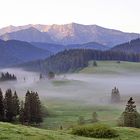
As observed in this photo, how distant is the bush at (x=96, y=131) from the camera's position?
42.5 m

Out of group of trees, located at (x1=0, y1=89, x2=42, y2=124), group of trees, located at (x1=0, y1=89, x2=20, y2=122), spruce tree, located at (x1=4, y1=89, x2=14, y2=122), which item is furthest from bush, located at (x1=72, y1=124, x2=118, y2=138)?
spruce tree, located at (x1=4, y1=89, x2=14, y2=122)

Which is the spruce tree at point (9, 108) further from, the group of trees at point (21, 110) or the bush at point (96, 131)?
the bush at point (96, 131)

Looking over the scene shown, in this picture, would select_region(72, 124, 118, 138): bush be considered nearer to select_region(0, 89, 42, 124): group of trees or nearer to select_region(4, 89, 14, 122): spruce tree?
select_region(0, 89, 42, 124): group of trees

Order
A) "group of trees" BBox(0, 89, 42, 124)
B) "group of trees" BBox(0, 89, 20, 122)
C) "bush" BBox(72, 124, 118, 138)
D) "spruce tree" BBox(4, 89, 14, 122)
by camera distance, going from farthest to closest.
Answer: "spruce tree" BBox(4, 89, 14, 122), "group of trees" BBox(0, 89, 20, 122), "group of trees" BBox(0, 89, 42, 124), "bush" BBox(72, 124, 118, 138)

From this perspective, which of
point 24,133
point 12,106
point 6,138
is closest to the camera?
point 6,138

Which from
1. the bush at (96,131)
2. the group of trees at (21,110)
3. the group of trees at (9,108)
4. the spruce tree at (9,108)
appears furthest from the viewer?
the spruce tree at (9,108)

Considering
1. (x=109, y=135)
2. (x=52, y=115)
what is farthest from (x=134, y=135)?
(x=52, y=115)

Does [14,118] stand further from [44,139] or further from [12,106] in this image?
[44,139]

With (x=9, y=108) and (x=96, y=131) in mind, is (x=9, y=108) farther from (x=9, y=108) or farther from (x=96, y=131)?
(x=96, y=131)

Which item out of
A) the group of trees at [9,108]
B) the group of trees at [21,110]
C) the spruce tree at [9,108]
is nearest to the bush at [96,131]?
the group of trees at [21,110]

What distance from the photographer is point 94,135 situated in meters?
42.7

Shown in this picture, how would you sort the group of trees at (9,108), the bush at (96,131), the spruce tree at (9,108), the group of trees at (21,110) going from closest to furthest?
the bush at (96,131), the group of trees at (21,110), the group of trees at (9,108), the spruce tree at (9,108)

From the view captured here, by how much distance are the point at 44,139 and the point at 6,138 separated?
371cm

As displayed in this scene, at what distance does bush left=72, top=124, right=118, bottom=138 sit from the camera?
42500 millimetres
